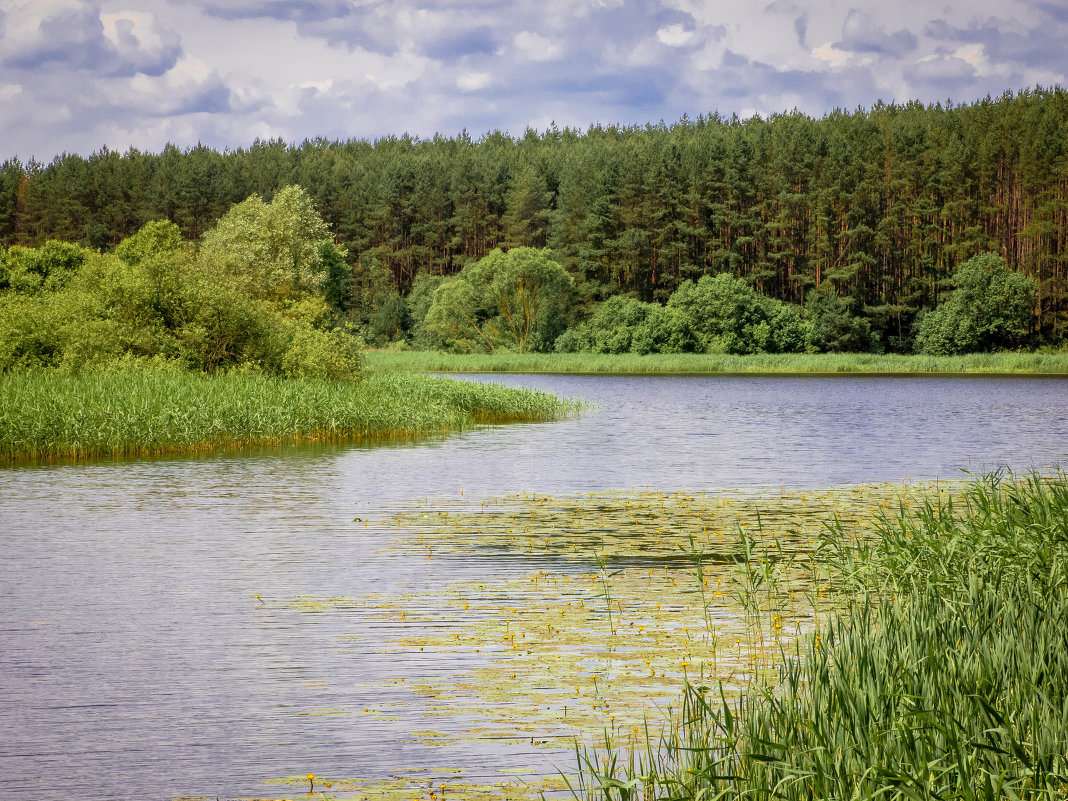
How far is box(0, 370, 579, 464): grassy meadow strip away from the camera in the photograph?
26359 millimetres

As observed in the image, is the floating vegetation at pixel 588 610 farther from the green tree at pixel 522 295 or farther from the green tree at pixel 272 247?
the green tree at pixel 522 295

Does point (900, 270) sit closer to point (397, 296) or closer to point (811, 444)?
point (397, 296)

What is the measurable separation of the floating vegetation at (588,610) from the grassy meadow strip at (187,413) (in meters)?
11.1

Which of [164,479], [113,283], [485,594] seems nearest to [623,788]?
[485,594]

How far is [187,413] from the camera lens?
28.1m

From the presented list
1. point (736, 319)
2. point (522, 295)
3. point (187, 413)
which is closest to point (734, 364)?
point (736, 319)

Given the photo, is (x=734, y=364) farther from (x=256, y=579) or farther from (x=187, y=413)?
(x=256, y=579)

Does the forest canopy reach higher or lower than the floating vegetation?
higher

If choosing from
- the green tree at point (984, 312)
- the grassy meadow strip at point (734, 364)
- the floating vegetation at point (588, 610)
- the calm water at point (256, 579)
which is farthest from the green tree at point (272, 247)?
the green tree at point (984, 312)

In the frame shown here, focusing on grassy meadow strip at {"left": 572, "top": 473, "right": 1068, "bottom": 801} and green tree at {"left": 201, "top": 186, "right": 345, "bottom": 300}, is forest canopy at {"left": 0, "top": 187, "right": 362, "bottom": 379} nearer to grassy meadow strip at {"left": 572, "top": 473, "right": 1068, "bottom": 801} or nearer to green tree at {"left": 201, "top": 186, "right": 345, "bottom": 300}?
green tree at {"left": 201, "top": 186, "right": 345, "bottom": 300}

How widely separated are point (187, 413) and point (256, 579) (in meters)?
15.9

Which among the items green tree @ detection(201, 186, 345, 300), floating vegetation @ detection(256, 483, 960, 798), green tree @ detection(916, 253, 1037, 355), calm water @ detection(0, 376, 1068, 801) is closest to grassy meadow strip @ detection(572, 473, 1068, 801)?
floating vegetation @ detection(256, 483, 960, 798)

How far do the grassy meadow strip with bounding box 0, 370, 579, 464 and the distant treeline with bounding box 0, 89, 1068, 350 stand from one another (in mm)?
55235

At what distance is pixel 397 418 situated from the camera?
33.6 metres
